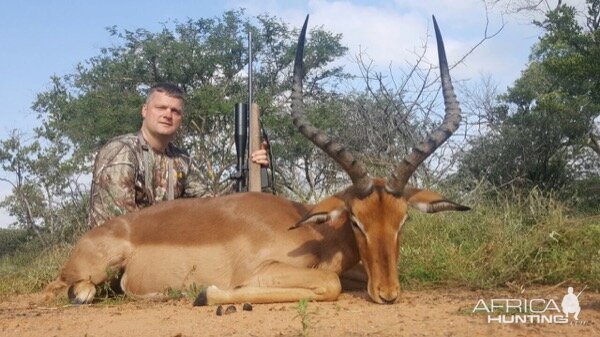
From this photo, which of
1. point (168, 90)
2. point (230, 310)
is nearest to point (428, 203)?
point (230, 310)

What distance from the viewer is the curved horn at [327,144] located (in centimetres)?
551

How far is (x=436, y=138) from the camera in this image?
563 centimetres

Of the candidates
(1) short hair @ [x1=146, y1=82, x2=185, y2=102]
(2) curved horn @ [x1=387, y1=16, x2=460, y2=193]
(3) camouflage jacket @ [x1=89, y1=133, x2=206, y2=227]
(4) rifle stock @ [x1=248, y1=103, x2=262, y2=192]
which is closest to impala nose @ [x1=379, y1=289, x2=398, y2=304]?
(2) curved horn @ [x1=387, y1=16, x2=460, y2=193]

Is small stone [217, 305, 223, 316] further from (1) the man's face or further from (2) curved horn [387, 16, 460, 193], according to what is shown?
(1) the man's face

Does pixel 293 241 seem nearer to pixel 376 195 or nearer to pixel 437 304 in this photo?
pixel 376 195

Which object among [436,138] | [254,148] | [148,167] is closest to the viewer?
[436,138]

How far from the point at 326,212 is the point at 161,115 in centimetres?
272

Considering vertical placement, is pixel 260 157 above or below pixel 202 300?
above

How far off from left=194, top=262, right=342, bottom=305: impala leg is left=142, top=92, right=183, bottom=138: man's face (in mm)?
2653

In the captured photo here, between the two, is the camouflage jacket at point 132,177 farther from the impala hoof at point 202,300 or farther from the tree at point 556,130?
the tree at point 556,130

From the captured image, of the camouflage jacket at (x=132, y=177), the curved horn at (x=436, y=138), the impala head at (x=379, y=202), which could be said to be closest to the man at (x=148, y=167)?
the camouflage jacket at (x=132, y=177)

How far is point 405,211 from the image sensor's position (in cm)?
522

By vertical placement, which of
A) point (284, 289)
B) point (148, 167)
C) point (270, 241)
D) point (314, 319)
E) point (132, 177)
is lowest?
point (314, 319)

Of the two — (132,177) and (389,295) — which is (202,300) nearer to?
(389,295)
